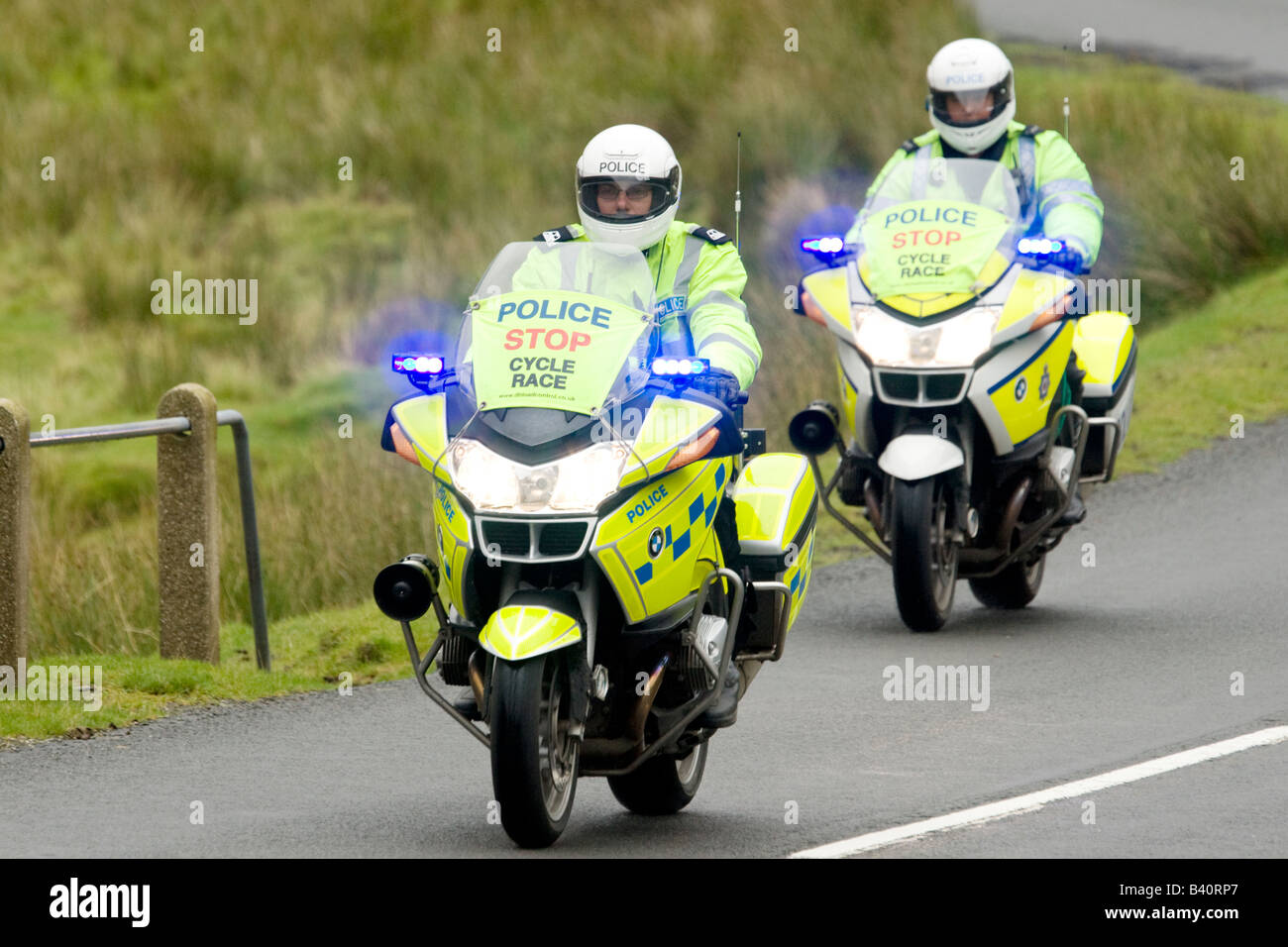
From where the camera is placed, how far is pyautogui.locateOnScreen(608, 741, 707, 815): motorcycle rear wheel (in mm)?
6984

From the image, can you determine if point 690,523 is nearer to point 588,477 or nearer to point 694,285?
point 588,477

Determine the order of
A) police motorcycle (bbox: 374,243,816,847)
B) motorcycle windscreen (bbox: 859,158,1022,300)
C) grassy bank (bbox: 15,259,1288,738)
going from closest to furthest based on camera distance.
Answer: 1. police motorcycle (bbox: 374,243,816,847)
2. grassy bank (bbox: 15,259,1288,738)
3. motorcycle windscreen (bbox: 859,158,1022,300)

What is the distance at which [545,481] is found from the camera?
6172 millimetres

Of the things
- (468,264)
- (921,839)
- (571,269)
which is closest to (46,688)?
(571,269)

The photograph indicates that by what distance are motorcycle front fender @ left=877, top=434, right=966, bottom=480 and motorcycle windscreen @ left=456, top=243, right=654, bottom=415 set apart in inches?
128

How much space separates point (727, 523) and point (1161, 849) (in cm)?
154

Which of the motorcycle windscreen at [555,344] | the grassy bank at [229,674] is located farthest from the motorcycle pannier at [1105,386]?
the motorcycle windscreen at [555,344]

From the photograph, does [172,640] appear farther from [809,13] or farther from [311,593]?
[809,13]

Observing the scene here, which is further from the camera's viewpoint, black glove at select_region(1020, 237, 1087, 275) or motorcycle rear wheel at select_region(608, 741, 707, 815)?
black glove at select_region(1020, 237, 1087, 275)

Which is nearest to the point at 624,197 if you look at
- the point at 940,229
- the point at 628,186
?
the point at 628,186

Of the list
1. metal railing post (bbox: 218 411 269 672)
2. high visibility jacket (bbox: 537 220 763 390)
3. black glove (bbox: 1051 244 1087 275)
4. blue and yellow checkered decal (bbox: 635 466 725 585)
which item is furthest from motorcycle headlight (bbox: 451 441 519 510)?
black glove (bbox: 1051 244 1087 275)

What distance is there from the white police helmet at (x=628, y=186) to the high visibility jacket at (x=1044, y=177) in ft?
11.6

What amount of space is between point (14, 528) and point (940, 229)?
13.2 ft

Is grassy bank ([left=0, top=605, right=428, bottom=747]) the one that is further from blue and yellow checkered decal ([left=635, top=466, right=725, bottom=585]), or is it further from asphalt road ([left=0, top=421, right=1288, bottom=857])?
blue and yellow checkered decal ([left=635, top=466, right=725, bottom=585])
